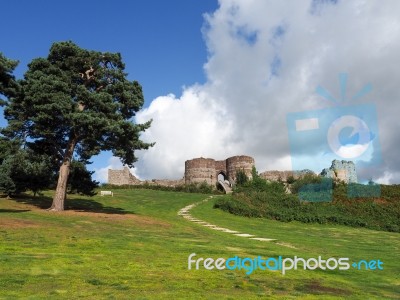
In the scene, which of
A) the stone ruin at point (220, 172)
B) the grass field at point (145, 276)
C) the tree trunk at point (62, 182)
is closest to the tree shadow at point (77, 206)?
the tree trunk at point (62, 182)

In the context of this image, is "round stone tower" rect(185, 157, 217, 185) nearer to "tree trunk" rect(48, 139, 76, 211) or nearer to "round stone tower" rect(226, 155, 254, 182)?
"round stone tower" rect(226, 155, 254, 182)

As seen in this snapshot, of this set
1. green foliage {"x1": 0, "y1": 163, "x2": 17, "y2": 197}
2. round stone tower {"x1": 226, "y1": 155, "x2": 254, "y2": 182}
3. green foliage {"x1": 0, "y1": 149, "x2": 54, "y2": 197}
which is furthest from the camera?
round stone tower {"x1": 226, "y1": 155, "x2": 254, "y2": 182}

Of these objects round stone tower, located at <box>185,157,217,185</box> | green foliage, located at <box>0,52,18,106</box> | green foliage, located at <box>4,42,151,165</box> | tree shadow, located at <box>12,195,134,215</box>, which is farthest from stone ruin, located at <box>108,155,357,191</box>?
green foliage, located at <box>0,52,18,106</box>

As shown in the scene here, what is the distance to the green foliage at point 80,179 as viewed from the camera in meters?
26.9

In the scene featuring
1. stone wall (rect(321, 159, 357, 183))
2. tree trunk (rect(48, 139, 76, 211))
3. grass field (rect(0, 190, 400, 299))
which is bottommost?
grass field (rect(0, 190, 400, 299))

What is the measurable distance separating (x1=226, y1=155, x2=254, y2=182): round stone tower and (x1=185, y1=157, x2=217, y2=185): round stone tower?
3067 millimetres

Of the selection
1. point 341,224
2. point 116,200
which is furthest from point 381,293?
point 116,200

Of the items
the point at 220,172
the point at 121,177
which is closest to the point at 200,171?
the point at 220,172

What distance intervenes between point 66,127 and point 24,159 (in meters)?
7.02

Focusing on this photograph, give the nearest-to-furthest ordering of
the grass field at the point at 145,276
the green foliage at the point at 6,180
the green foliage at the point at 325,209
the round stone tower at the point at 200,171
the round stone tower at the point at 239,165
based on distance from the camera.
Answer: the grass field at the point at 145,276
the green foliage at the point at 6,180
the green foliage at the point at 325,209
the round stone tower at the point at 239,165
the round stone tower at the point at 200,171

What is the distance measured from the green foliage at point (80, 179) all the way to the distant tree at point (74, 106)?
8.17 feet

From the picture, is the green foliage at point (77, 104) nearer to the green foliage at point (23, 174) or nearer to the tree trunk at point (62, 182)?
the tree trunk at point (62, 182)

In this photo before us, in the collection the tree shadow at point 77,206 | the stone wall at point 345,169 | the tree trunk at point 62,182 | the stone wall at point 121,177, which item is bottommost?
the tree shadow at point 77,206

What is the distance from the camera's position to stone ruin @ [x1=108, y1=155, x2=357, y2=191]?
65.4m
